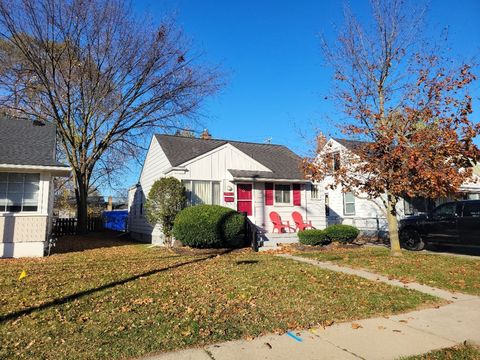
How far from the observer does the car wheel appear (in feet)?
47.7

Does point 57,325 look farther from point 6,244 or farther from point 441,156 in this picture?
point 441,156

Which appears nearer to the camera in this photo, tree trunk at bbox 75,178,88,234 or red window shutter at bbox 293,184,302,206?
red window shutter at bbox 293,184,302,206

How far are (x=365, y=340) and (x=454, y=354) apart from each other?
0.95m

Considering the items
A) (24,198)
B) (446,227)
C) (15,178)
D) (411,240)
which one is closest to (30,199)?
(24,198)

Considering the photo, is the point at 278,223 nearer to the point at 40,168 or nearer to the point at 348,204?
the point at 348,204

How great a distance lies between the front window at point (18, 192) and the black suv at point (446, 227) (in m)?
14.2

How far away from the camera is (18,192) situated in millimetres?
12000

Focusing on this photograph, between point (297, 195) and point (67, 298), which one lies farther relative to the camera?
point (297, 195)

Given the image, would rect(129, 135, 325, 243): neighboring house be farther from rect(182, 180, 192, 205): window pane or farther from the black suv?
the black suv

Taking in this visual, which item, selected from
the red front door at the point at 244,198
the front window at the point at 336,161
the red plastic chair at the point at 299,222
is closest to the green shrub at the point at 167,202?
the red front door at the point at 244,198

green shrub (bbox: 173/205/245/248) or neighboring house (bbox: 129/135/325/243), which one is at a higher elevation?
neighboring house (bbox: 129/135/325/243)

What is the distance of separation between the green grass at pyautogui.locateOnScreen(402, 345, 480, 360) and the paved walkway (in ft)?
0.42

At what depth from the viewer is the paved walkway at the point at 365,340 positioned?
13.2 feet

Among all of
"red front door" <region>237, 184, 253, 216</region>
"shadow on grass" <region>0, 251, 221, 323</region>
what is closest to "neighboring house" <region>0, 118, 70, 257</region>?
"shadow on grass" <region>0, 251, 221, 323</region>
